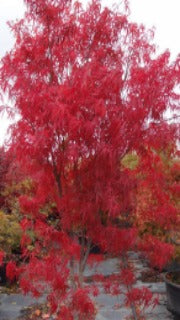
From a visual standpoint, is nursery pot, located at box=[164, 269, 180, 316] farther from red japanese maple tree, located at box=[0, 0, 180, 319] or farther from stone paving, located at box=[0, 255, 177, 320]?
red japanese maple tree, located at box=[0, 0, 180, 319]

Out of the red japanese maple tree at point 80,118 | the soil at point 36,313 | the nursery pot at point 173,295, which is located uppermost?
the red japanese maple tree at point 80,118

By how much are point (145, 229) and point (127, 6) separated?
5723mm

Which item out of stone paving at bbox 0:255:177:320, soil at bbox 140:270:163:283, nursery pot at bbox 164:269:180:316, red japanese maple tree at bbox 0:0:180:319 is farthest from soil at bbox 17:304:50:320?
soil at bbox 140:270:163:283

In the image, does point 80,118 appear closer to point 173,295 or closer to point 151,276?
point 173,295

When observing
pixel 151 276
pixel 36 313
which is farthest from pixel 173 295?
pixel 151 276

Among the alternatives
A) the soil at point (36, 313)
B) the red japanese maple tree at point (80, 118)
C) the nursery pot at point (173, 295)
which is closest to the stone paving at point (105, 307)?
the soil at point (36, 313)

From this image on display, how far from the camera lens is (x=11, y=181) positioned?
35.4 ft

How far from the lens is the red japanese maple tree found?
385 cm

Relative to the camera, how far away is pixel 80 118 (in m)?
→ 3.73

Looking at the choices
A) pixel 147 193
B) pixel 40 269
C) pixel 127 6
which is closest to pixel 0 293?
pixel 147 193

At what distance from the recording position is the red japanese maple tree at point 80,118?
12.6 feet

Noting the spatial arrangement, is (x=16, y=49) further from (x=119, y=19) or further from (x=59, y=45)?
(x=119, y=19)

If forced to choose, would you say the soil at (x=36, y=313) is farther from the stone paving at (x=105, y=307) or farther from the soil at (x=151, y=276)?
the soil at (x=151, y=276)

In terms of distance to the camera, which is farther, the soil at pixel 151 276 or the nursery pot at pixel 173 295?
the soil at pixel 151 276
